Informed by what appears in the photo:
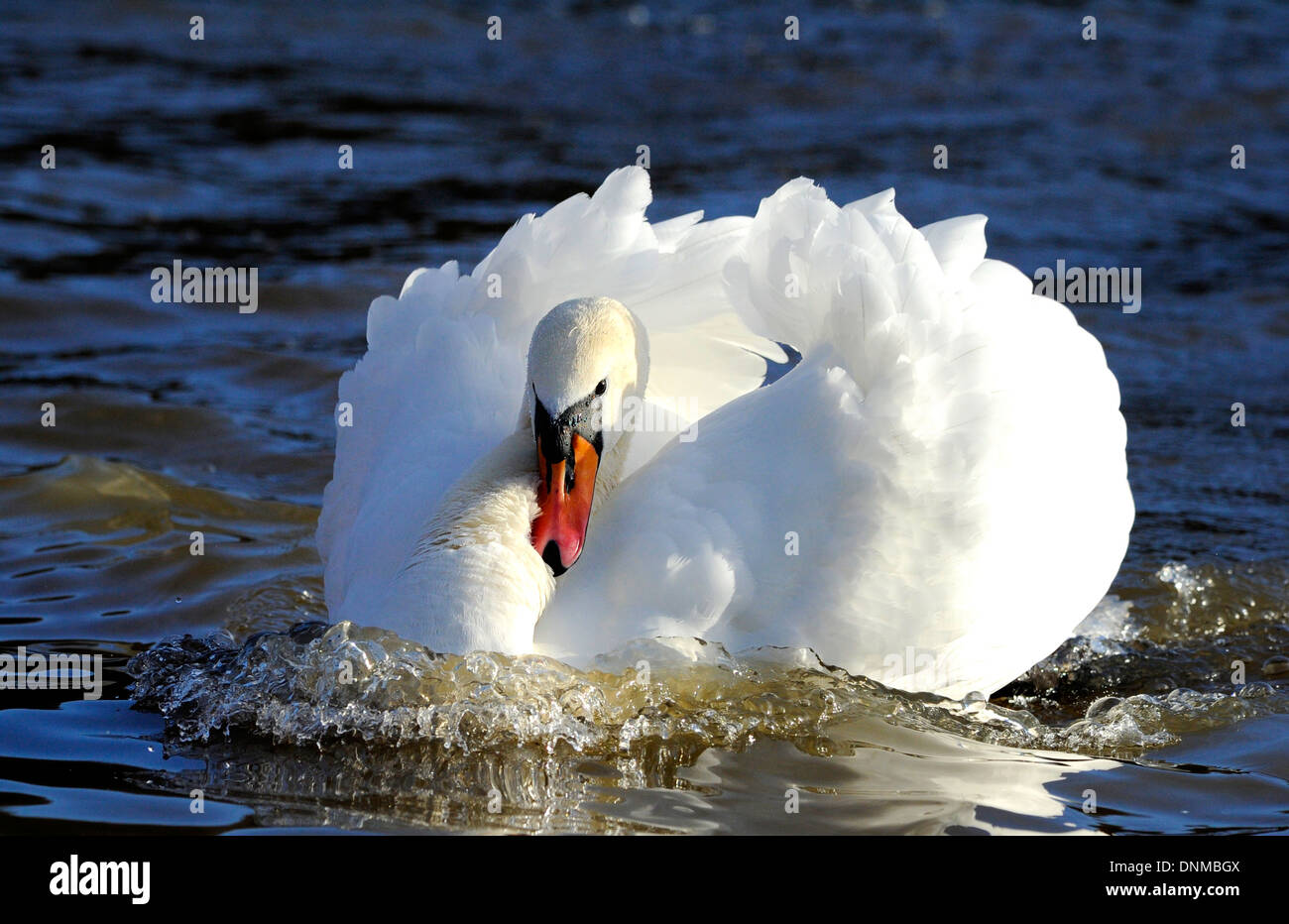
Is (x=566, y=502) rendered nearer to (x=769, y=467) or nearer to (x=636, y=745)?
(x=769, y=467)

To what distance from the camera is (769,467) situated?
17.1 feet

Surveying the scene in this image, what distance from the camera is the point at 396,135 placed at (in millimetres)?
13836

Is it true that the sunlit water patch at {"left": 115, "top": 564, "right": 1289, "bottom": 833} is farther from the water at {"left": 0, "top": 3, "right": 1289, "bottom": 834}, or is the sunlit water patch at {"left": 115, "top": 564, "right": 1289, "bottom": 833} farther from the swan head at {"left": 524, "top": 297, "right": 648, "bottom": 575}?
the swan head at {"left": 524, "top": 297, "right": 648, "bottom": 575}

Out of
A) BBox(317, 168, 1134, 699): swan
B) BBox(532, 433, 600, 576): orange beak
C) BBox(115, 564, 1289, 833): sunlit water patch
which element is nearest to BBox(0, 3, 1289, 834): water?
BBox(115, 564, 1289, 833): sunlit water patch

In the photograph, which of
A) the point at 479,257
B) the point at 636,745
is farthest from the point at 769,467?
the point at 479,257

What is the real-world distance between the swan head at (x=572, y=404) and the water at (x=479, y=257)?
42 cm

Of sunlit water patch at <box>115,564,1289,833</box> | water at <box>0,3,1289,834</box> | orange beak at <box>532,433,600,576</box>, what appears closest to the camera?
sunlit water patch at <box>115,564,1289,833</box>

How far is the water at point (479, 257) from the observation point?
496cm

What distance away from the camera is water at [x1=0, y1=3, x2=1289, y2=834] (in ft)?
16.3

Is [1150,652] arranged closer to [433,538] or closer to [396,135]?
[433,538]

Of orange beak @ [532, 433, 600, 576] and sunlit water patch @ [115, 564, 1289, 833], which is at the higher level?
orange beak @ [532, 433, 600, 576]

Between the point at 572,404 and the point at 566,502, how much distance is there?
30cm

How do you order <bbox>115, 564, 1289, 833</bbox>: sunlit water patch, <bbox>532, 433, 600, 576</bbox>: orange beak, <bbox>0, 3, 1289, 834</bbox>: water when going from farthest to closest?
1. <bbox>532, 433, 600, 576</bbox>: orange beak
2. <bbox>0, 3, 1289, 834</bbox>: water
3. <bbox>115, 564, 1289, 833</bbox>: sunlit water patch

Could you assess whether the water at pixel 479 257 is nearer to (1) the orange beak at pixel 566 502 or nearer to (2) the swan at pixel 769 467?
(2) the swan at pixel 769 467
